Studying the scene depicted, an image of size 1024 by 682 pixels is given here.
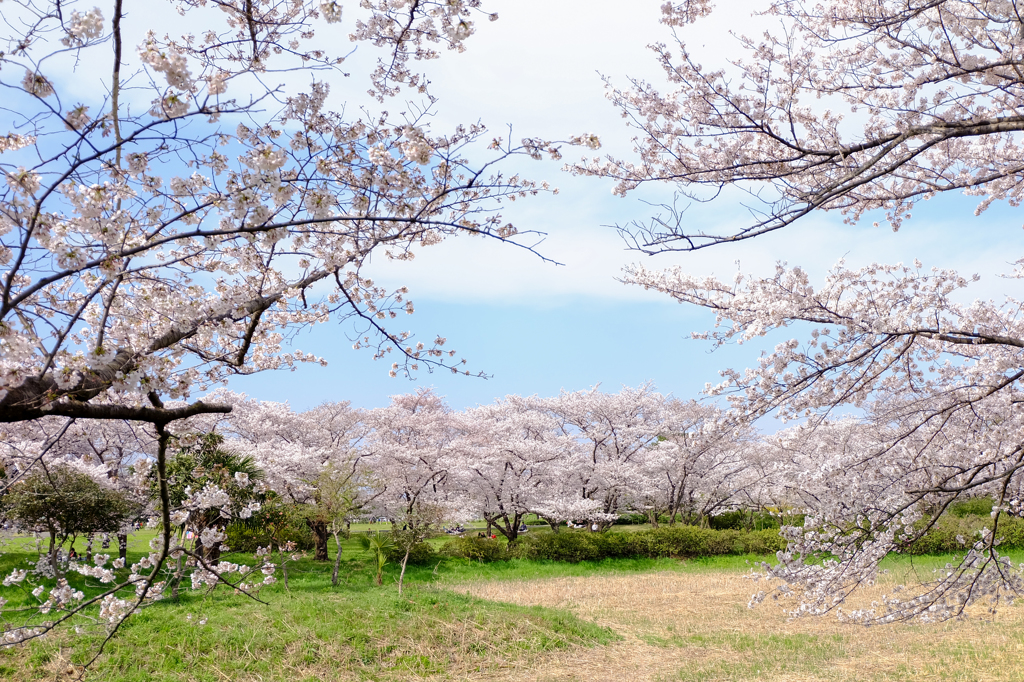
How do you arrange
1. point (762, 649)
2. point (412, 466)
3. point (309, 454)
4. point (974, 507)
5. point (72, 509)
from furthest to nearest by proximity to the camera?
1. point (974, 507)
2. point (412, 466)
3. point (309, 454)
4. point (72, 509)
5. point (762, 649)

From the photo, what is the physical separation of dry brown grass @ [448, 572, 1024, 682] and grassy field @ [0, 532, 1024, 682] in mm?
29

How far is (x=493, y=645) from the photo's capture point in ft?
29.8

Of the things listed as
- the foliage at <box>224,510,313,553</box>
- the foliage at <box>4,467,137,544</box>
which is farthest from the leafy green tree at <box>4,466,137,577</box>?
the foliage at <box>224,510,313,553</box>

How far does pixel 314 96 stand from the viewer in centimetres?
379

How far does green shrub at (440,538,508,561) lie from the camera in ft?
66.1

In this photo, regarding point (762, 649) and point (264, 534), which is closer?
point (762, 649)

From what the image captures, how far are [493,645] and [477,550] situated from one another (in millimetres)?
11328

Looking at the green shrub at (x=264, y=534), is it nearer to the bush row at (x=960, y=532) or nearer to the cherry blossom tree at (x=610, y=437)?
the cherry blossom tree at (x=610, y=437)

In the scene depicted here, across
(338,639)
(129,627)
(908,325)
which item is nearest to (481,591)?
(338,639)

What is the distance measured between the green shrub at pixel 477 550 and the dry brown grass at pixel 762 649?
22.6ft

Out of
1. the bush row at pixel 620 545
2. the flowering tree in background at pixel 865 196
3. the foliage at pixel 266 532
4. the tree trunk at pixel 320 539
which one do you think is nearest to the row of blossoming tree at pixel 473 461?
the tree trunk at pixel 320 539

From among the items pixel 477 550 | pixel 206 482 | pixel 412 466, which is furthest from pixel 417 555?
pixel 206 482

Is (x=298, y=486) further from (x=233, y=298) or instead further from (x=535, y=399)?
(x=233, y=298)

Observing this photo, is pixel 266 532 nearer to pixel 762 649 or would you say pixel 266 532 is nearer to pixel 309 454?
pixel 309 454
